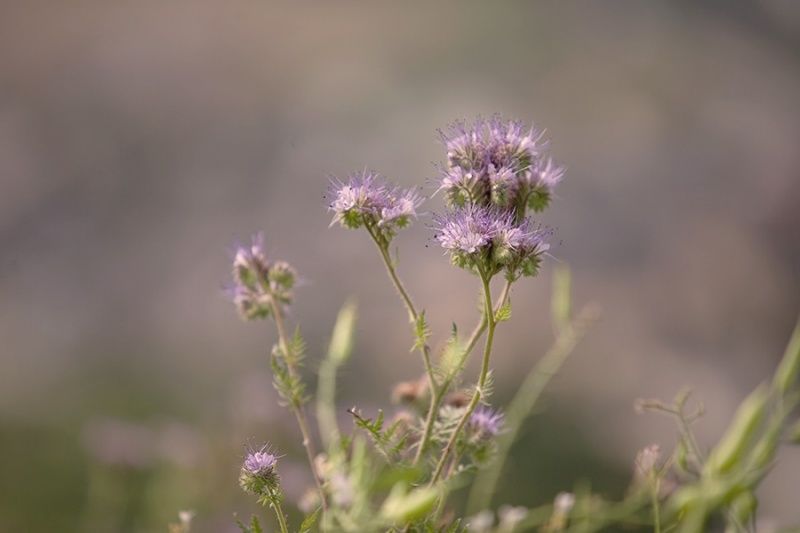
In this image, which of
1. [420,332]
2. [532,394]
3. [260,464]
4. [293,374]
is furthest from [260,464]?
[532,394]

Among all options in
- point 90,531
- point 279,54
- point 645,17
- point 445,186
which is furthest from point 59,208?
point 445,186

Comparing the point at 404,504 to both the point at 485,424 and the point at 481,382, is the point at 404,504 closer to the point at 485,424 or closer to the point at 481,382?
the point at 481,382

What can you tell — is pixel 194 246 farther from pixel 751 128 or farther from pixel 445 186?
pixel 445 186

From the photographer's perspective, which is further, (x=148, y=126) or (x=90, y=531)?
(x=148, y=126)

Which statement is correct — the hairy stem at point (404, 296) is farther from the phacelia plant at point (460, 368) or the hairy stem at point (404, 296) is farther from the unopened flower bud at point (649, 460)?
the unopened flower bud at point (649, 460)

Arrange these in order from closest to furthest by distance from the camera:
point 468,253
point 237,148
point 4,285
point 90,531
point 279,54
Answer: point 468,253
point 90,531
point 4,285
point 237,148
point 279,54

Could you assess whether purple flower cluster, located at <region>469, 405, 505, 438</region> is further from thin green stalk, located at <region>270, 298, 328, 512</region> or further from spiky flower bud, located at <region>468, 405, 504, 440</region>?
thin green stalk, located at <region>270, 298, 328, 512</region>
